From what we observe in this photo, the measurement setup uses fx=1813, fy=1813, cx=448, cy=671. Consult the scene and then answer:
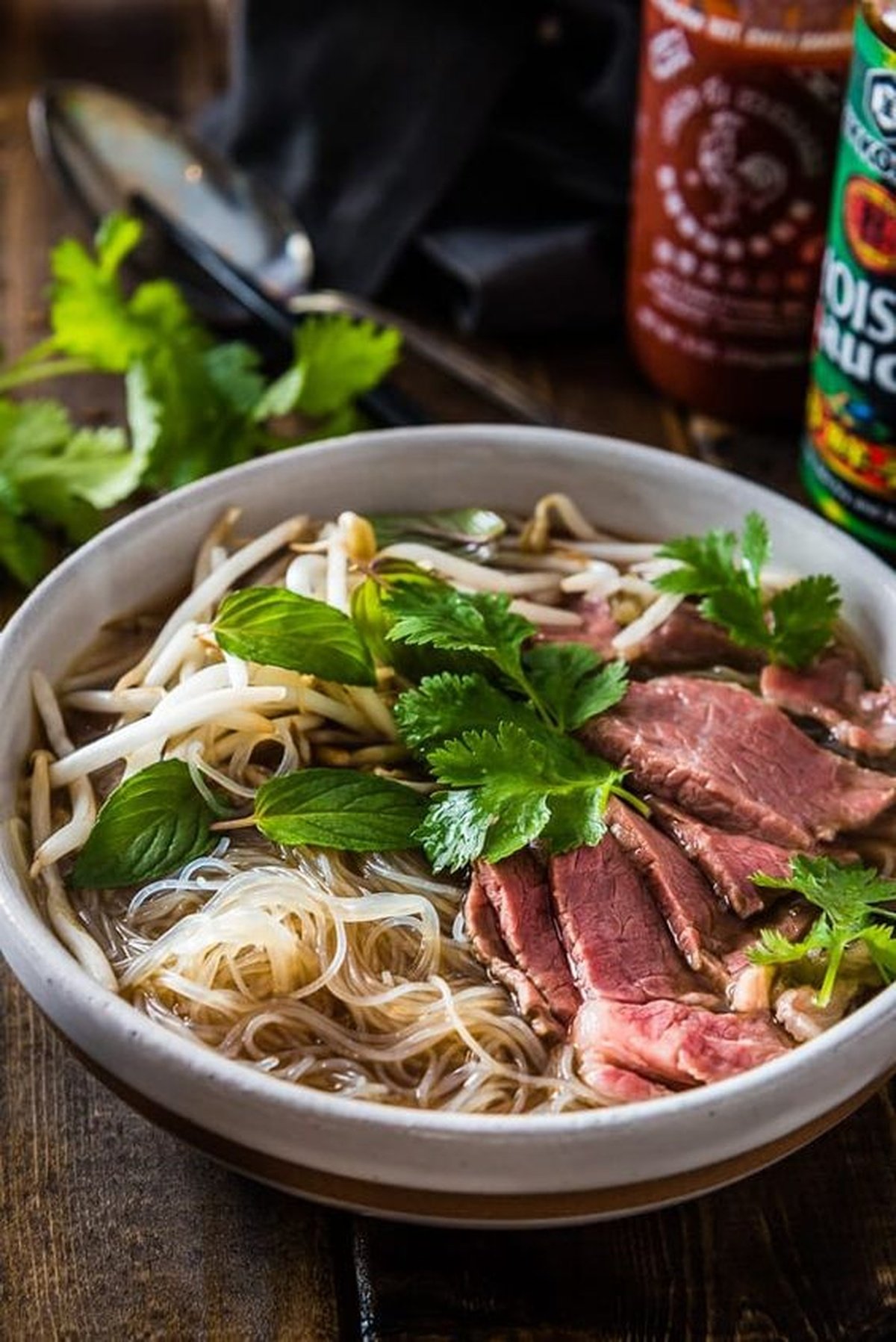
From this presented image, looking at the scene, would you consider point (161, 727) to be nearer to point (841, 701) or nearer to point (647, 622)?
point (647, 622)

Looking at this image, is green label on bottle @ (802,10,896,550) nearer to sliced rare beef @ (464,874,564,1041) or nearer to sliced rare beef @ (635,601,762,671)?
sliced rare beef @ (635,601,762,671)

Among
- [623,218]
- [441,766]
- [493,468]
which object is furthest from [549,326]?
[441,766]

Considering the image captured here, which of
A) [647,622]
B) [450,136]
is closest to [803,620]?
[647,622]

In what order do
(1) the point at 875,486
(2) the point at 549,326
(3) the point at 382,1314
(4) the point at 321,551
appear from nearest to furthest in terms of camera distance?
1. (3) the point at 382,1314
2. (4) the point at 321,551
3. (1) the point at 875,486
4. (2) the point at 549,326

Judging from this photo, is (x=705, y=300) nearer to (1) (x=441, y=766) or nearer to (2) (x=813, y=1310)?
(1) (x=441, y=766)

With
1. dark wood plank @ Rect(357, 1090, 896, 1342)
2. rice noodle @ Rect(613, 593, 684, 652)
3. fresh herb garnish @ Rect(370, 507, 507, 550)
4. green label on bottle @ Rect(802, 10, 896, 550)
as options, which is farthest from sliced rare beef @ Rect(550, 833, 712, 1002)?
green label on bottle @ Rect(802, 10, 896, 550)

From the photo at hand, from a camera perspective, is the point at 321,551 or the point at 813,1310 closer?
the point at 813,1310

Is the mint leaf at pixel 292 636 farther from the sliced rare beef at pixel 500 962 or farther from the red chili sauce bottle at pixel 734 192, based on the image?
the red chili sauce bottle at pixel 734 192
